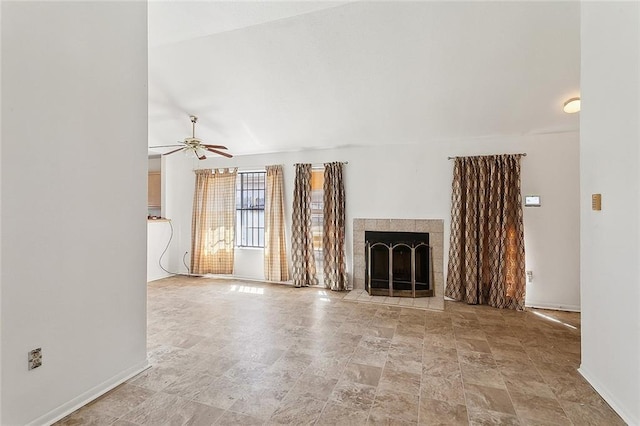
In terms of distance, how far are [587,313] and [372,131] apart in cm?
323

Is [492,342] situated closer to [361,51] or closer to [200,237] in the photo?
[361,51]

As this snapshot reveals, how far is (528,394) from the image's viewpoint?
6.46 ft

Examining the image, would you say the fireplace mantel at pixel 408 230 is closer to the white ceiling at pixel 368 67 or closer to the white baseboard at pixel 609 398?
the white ceiling at pixel 368 67

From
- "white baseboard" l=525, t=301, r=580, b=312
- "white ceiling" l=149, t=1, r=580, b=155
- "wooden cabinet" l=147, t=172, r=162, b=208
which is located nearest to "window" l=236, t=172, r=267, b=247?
"white ceiling" l=149, t=1, r=580, b=155

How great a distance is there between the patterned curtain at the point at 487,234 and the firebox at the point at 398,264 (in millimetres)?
364

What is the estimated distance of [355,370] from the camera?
2283 millimetres

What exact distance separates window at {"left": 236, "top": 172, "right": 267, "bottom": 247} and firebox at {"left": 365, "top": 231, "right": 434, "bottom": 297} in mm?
2241

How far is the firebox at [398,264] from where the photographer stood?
4.40 m

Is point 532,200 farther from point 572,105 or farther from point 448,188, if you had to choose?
point 572,105

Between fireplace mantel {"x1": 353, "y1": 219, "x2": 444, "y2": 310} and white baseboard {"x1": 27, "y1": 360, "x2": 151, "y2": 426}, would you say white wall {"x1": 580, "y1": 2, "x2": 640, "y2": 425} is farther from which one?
white baseboard {"x1": 27, "y1": 360, "x2": 151, "y2": 426}

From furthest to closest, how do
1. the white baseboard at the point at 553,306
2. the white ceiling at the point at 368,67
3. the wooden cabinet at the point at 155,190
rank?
the wooden cabinet at the point at 155,190 < the white baseboard at the point at 553,306 < the white ceiling at the point at 368,67

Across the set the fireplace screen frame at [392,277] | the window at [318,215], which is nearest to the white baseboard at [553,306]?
the fireplace screen frame at [392,277]

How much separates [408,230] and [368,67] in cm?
254

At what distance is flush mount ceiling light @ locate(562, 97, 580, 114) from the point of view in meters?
3.14
